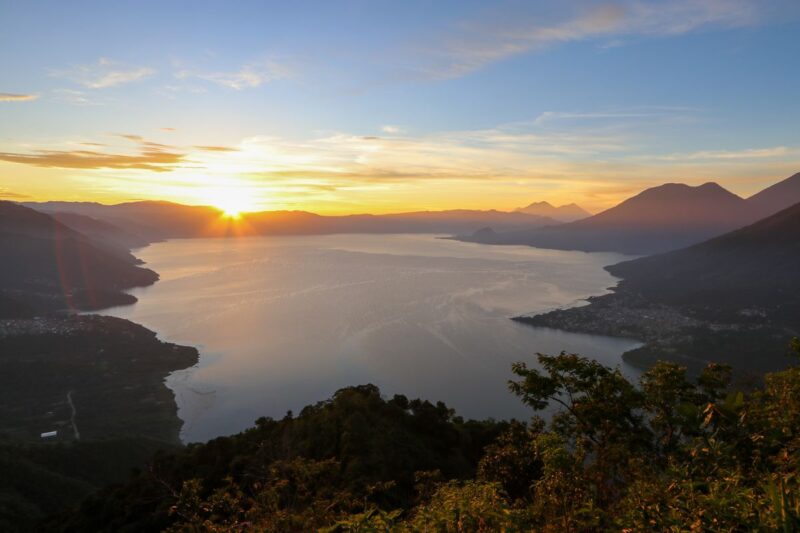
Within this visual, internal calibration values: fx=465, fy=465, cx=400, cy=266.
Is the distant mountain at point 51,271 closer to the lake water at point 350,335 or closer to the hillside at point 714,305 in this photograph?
the lake water at point 350,335

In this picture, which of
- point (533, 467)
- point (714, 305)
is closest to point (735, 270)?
point (714, 305)

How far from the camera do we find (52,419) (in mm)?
50688

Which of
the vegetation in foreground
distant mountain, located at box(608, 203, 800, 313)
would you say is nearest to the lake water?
distant mountain, located at box(608, 203, 800, 313)

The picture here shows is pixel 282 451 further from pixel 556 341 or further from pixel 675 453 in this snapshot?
pixel 556 341

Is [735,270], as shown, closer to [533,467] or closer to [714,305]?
[714,305]

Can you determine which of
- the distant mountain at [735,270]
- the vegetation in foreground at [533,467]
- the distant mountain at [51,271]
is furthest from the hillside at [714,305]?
the distant mountain at [51,271]

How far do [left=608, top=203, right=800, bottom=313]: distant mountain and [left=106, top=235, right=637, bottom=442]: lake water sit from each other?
47.6ft

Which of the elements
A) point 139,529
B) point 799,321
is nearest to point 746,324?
point 799,321

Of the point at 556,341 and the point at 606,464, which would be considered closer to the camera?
the point at 606,464

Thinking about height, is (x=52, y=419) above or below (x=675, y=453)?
below

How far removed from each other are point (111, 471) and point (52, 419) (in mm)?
18005

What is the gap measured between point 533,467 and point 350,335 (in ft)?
209

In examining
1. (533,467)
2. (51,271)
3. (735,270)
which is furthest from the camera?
(51,271)

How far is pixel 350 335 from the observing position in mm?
77125
